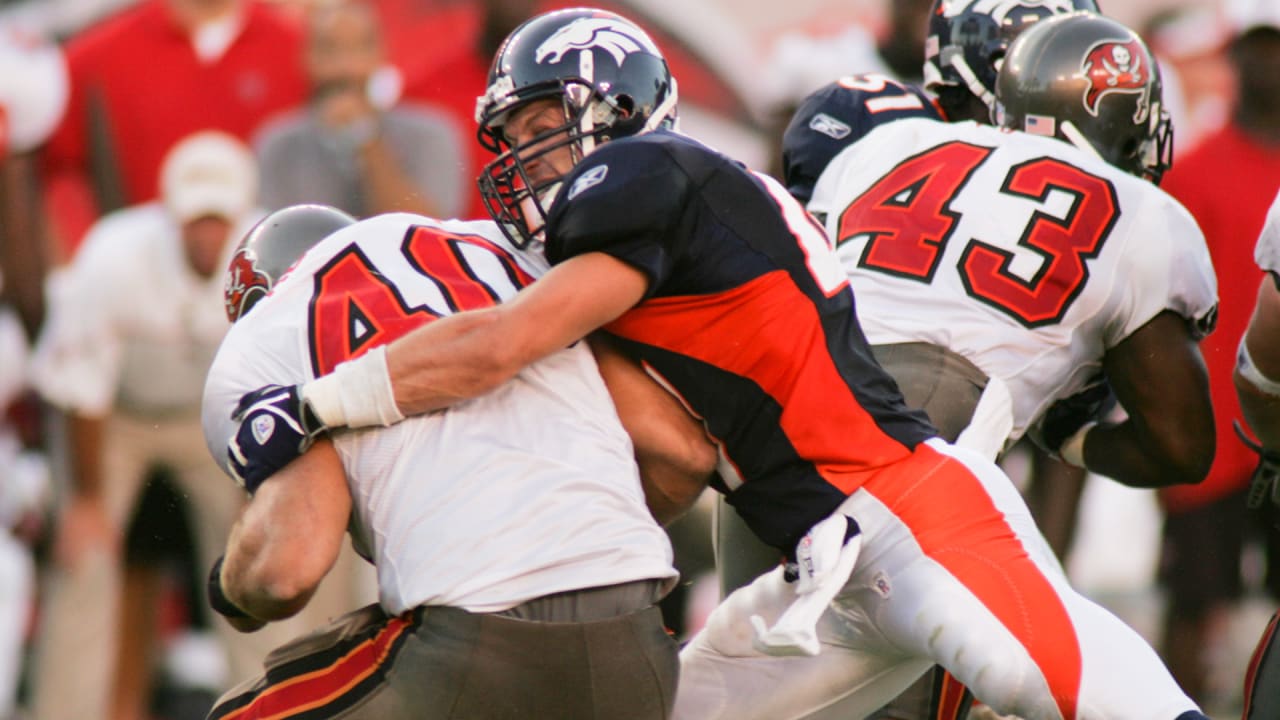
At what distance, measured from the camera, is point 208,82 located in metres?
7.26

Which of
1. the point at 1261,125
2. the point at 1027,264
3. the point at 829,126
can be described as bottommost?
the point at 1261,125

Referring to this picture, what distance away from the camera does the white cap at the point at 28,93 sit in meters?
6.98

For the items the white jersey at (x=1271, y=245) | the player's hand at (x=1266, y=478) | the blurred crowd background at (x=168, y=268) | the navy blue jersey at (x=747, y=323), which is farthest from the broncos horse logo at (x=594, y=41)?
the blurred crowd background at (x=168, y=268)

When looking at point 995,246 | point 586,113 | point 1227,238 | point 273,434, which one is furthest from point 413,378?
point 1227,238

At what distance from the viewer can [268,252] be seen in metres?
3.85

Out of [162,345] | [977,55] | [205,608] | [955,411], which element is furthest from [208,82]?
[955,411]

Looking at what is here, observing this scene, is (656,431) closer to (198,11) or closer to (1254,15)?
(1254,15)

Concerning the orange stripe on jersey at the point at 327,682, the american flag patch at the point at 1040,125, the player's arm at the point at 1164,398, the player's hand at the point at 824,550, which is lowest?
the player's arm at the point at 1164,398

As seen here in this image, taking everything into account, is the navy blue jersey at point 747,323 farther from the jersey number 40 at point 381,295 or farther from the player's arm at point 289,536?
the player's arm at point 289,536

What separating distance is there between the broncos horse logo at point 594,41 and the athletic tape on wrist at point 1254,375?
1415 mm

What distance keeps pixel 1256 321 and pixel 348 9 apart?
13.3ft

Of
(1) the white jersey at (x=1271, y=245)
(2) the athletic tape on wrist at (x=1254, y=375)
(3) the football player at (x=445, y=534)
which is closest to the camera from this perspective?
(3) the football player at (x=445, y=534)

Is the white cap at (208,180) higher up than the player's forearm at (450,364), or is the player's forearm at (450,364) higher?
the player's forearm at (450,364)

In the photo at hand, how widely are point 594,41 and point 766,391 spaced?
805mm
